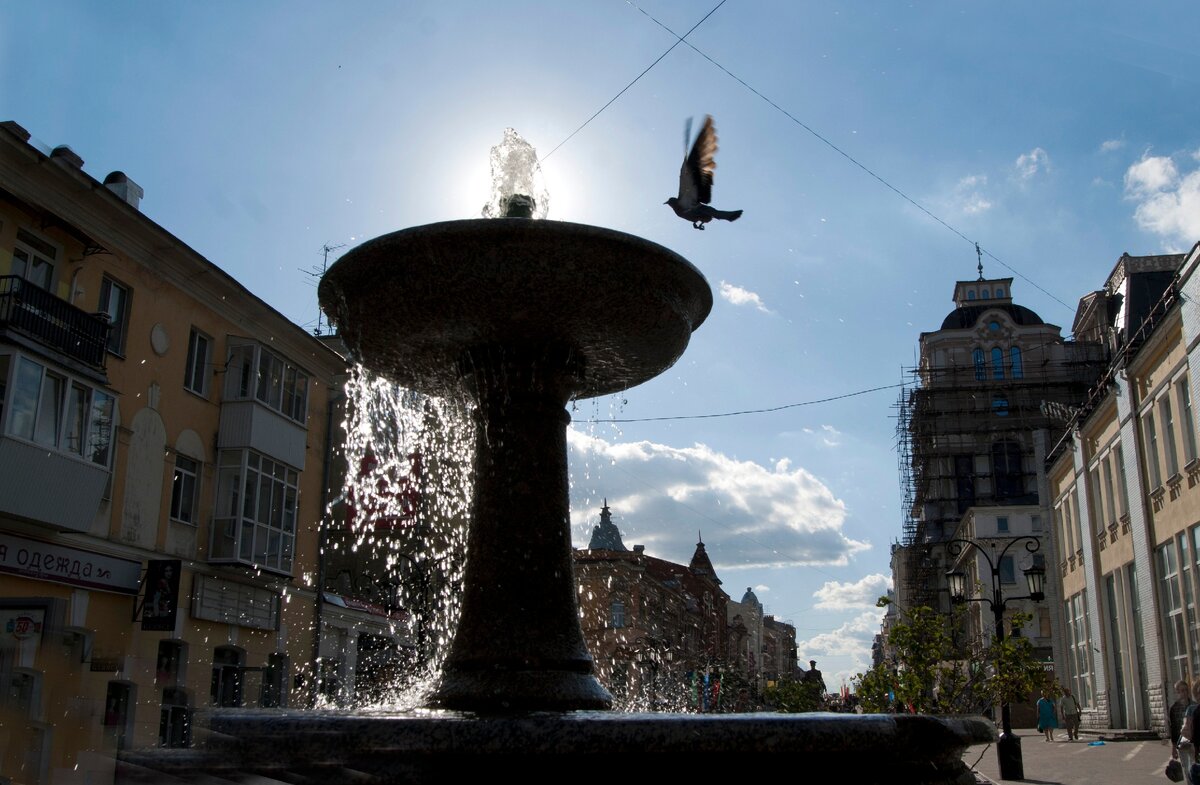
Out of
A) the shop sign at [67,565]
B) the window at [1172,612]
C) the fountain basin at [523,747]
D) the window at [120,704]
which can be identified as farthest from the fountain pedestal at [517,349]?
the window at [1172,612]

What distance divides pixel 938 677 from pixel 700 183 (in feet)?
36.2

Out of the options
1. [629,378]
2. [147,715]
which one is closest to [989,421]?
[147,715]

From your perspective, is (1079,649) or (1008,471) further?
(1008,471)

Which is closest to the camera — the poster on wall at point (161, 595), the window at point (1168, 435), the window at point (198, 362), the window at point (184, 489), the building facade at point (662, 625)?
the poster on wall at point (161, 595)

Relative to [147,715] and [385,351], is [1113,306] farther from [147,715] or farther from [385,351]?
[385,351]

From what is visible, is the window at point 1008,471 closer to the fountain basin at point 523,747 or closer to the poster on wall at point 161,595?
the poster on wall at point 161,595

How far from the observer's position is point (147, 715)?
1952cm

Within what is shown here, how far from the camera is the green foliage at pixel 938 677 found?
14.7m

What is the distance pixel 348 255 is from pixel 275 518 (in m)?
18.9

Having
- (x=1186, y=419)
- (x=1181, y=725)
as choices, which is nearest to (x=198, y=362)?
(x=1181, y=725)

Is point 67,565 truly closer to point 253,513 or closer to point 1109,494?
point 253,513

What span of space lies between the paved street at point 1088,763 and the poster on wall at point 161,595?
1354 centimetres

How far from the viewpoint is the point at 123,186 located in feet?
73.9

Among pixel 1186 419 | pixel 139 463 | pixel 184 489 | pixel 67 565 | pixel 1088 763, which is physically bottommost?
pixel 1088 763
